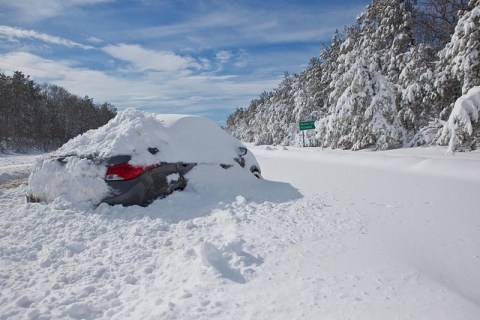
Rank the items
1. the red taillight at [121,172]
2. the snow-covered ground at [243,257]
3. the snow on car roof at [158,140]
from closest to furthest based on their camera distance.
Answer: the snow-covered ground at [243,257] → the red taillight at [121,172] → the snow on car roof at [158,140]

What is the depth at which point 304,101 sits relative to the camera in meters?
40.1

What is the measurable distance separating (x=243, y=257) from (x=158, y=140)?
3.06 m

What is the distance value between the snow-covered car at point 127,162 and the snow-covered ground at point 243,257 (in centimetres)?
22

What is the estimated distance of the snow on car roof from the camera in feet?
17.2

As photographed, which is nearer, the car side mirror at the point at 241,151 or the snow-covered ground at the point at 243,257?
the snow-covered ground at the point at 243,257

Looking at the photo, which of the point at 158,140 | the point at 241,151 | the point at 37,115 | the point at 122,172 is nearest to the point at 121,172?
the point at 122,172

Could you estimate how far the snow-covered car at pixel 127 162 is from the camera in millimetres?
4934

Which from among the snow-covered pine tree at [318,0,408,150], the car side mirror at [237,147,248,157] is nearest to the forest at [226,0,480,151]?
the snow-covered pine tree at [318,0,408,150]

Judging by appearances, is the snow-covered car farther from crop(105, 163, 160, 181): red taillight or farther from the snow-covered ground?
the snow-covered ground

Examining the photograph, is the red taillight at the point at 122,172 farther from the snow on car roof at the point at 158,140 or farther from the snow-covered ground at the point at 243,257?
the snow-covered ground at the point at 243,257

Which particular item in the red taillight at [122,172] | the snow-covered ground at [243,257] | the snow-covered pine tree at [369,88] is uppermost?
the snow-covered pine tree at [369,88]

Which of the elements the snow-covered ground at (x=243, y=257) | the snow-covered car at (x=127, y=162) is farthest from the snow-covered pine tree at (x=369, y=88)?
the snow-covered car at (x=127, y=162)

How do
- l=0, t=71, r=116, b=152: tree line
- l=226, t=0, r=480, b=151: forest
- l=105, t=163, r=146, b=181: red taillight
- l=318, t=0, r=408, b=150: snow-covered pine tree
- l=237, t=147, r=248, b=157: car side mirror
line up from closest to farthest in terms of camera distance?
1. l=105, t=163, r=146, b=181: red taillight
2. l=237, t=147, r=248, b=157: car side mirror
3. l=226, t=0, r=480, b=151: forest
4. l=318, t=0, r=408, b=150: snow-covered pine tree
5. l=0, t=71, r=116, b=152: tree line

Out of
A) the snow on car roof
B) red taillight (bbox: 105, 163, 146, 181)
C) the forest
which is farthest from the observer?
the forest
